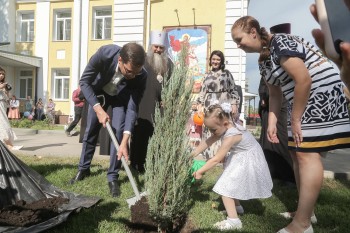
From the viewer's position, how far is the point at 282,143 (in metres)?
4.52

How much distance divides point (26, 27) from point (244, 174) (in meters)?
21.5

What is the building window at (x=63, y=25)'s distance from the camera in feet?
67.5

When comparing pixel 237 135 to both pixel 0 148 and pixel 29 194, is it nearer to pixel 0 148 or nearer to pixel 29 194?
pixel 29 194

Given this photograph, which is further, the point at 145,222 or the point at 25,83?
the point at 25,83

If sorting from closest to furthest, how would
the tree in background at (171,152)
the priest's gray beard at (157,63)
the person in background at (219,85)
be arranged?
the tree in background at (171,152), the priest's gray beard at (157,63), the person in background at (219,85)

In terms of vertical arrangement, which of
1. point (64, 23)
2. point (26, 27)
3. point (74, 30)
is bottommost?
point (74, 30)

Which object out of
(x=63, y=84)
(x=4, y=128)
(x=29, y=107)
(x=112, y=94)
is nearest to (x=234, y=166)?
(x=112, y=94)

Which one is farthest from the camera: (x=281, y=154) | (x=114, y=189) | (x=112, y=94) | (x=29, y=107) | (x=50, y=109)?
(x=29, y=107)

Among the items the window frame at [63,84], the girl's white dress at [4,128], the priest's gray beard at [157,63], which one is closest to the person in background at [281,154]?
the priest's gray beard at [157,63]

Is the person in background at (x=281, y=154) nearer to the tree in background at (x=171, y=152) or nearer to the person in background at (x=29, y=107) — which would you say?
the tree in background at (x=171, y=152)

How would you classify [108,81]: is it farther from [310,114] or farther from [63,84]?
[63,84]

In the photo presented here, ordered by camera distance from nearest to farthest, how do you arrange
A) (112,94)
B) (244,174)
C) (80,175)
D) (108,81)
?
(244,174) → (108,81) → (112,94) → (80,175)

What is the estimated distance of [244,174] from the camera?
320 cm

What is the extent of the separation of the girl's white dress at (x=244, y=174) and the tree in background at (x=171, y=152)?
0.86m
